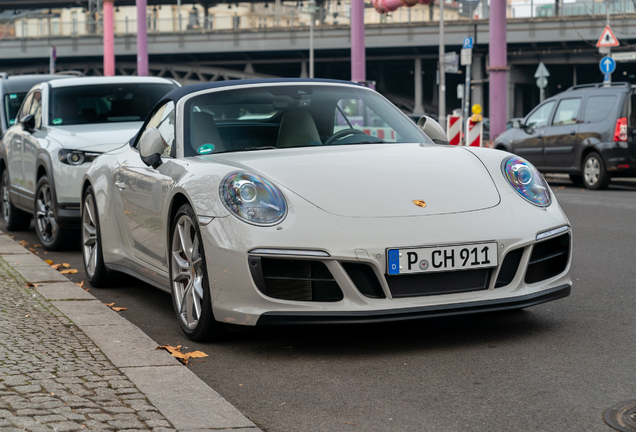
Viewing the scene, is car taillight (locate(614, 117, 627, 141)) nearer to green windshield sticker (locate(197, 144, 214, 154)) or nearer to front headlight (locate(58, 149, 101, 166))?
front headlight (locate(58, 149, 101, 166))

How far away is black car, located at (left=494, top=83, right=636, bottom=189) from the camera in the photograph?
15.4 m

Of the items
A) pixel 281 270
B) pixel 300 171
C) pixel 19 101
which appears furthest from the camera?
pixel 19 101

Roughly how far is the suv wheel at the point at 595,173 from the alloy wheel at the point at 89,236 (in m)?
10.9

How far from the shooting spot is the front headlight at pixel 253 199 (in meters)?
4.33

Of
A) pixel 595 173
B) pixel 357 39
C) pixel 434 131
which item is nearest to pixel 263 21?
pixel 357 39

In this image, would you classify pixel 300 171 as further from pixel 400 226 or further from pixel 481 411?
pixel 481 411

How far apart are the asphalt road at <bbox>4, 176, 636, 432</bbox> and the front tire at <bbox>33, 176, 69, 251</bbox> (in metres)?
2.97

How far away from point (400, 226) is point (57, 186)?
202 inches

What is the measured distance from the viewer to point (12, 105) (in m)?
13.7

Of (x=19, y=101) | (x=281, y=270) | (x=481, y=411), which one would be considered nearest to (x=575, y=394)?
(x=481, y=411)

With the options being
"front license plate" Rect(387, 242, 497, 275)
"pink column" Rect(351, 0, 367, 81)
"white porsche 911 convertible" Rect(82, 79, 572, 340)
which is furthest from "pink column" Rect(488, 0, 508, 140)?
"front license plate" Rect(387, 242, 497, 275)

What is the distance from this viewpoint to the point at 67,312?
538 cm

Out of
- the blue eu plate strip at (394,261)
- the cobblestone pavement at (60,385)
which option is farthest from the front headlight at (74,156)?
the blue eu plate strip at (394,261)

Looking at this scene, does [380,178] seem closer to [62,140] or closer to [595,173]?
[62,140]
